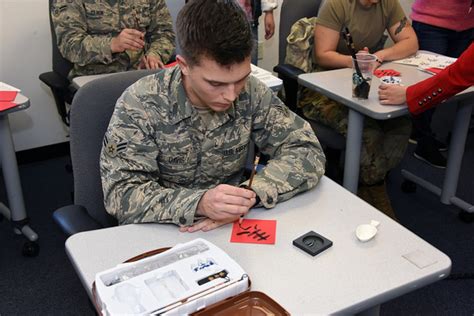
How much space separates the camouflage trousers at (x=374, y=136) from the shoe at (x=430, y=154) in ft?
2.47

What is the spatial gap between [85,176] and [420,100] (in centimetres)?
118

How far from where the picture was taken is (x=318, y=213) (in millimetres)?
1202

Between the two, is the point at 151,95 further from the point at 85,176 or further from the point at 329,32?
the point at 329,32

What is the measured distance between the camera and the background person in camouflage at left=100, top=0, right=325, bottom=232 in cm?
115

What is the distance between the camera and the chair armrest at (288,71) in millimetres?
2377

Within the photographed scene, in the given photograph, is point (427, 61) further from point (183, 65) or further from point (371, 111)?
point (183, 65)

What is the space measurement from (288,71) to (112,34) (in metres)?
0.84

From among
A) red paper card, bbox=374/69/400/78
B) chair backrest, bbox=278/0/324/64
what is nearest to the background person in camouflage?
red paper card, bbox=374/69/400/78

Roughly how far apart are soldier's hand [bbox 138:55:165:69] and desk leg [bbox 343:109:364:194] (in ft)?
2.91

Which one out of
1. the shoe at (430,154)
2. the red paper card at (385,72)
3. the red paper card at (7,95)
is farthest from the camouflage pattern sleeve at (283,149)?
the shoe at (430,154)

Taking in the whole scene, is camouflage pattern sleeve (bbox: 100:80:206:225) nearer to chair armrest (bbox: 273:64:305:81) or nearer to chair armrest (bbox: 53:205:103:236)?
chair armrest (bbox: 53:205:103:236)

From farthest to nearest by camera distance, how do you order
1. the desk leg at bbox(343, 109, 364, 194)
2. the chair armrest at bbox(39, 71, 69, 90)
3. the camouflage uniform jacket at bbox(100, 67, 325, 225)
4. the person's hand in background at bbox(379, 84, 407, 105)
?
1. the chair armrest at bbox(39, 71, 69, 90)
2. the desk leg at bbox(343, 109, 364, 194)
3. the person's hand in background at bbox(379, 84, 407, 105)
4. the camouflage uniform jacket at bbox(100, 67, 325, 225)

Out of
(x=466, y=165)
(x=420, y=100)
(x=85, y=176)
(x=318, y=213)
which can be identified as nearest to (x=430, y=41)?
(x=466, y=165)

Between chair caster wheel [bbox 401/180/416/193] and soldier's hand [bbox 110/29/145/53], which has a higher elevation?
soldier's hand [bbox 110/29/145/53]
